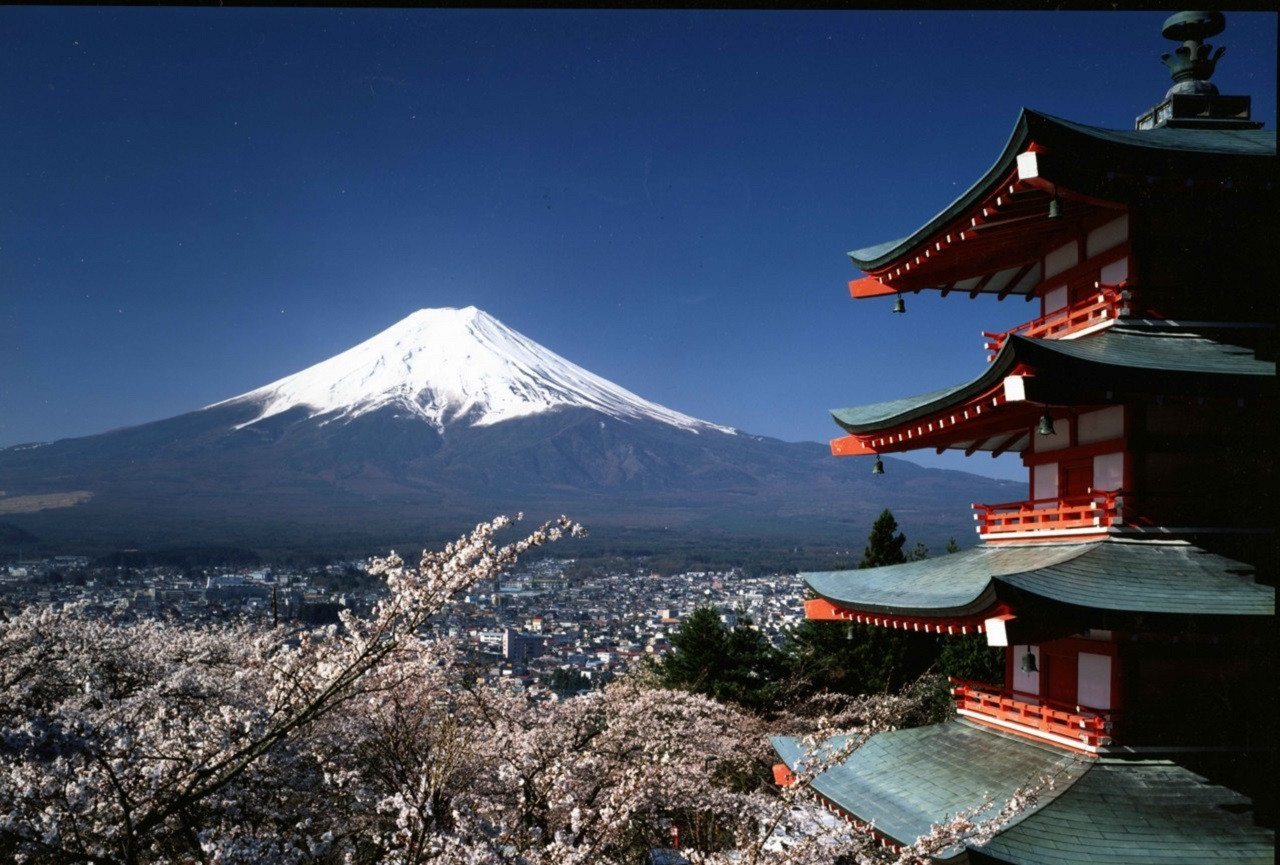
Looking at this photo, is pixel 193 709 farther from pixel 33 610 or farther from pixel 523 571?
pixel 523 571

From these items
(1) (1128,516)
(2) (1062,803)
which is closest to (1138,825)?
(2) (1062,803)

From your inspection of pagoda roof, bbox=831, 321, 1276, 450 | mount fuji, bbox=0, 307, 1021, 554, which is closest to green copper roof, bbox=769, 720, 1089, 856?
pagoda roof, bbox=831, 321, 1276, 450

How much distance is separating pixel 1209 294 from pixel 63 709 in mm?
7469

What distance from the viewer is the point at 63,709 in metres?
3.50

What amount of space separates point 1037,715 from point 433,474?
110 meters

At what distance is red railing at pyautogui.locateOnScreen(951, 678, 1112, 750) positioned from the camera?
609cm

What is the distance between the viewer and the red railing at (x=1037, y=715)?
6094mm

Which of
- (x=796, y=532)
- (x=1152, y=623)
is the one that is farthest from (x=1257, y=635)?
(x=796, y=532)

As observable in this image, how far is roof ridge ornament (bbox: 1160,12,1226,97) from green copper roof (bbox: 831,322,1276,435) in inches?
95.1

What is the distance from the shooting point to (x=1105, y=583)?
5.78 meters

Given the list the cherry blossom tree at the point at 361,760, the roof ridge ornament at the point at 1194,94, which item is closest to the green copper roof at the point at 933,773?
the cherry blossom tree at the point at 361,760

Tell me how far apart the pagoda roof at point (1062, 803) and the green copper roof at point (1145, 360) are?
2.57 meters

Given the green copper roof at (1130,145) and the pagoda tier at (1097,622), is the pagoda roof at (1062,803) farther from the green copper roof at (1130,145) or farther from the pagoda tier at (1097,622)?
the green copper roof at (1130,145)

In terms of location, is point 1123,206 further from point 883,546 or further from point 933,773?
point 883,546
